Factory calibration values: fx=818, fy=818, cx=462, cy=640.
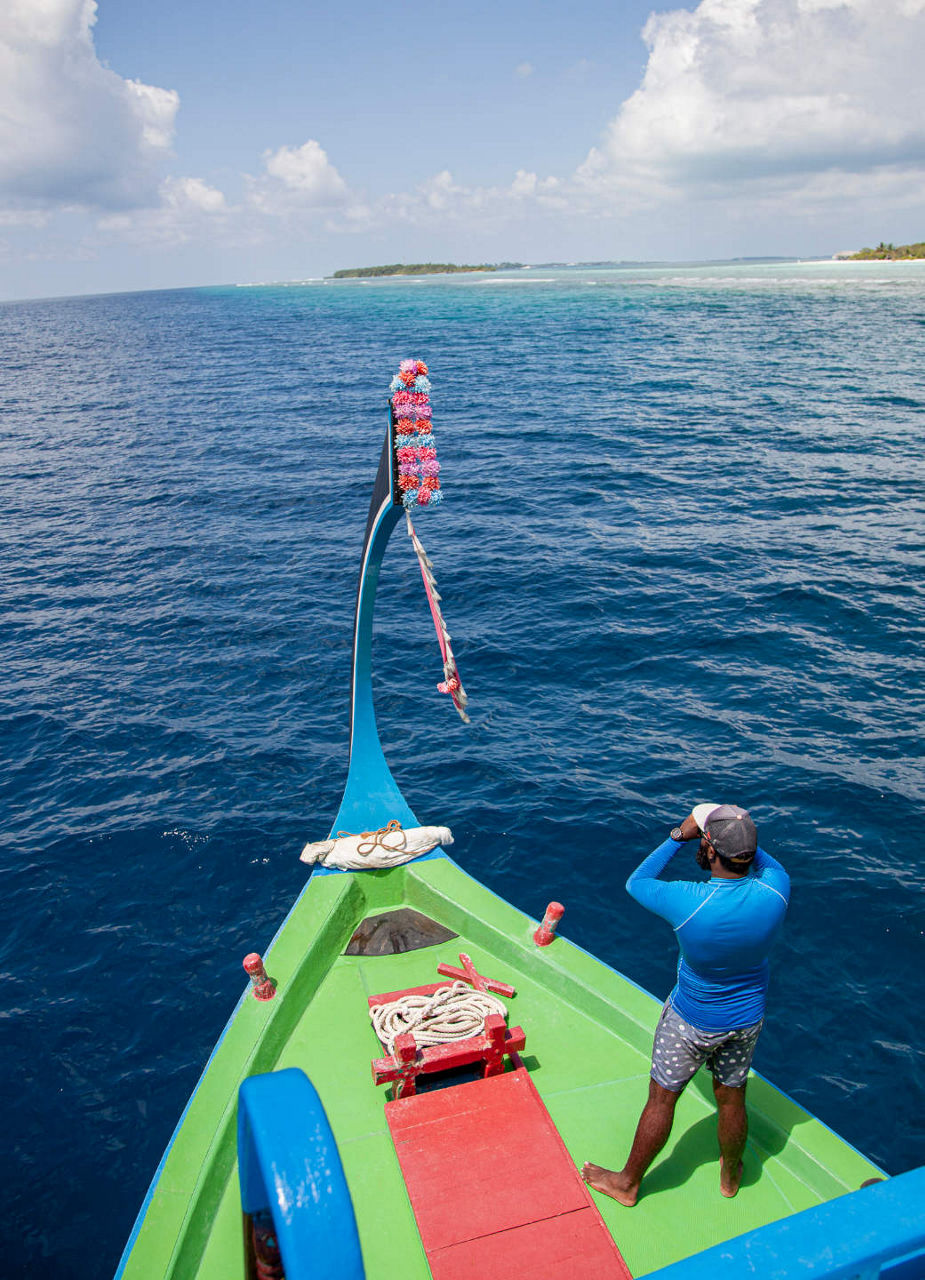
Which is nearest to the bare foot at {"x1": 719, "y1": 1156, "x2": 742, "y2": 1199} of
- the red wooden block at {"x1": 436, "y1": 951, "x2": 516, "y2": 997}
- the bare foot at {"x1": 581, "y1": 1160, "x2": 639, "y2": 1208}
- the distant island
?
the bare foot at {"x1": 581, "y1": 1160, "x2": 639, "y2": 1208}

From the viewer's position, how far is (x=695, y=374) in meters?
50.5

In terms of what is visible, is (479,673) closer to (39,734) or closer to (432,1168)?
(39,734)

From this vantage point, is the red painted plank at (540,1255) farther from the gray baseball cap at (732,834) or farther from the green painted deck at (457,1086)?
the gray baseball cap at (732,834)

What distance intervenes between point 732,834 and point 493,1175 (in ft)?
11.0

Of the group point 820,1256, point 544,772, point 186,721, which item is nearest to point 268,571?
point 186,721

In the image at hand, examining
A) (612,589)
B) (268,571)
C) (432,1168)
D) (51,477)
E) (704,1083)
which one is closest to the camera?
(432,1168)

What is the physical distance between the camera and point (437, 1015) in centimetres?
717

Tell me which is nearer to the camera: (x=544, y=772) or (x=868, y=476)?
(x=544, y=772)

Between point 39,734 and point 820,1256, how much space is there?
1618cm

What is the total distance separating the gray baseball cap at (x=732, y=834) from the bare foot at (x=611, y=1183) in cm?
Answer: 280

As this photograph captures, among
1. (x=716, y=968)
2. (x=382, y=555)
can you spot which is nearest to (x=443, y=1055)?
(x=716, y=968)

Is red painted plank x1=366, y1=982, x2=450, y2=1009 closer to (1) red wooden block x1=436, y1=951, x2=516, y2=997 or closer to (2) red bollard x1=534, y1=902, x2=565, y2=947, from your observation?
(1) red wooden block x1=436, y1=951, x2=516, y2=997

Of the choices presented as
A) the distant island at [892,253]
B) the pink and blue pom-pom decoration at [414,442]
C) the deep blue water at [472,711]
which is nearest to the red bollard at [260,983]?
the deep blue water at [472,711]

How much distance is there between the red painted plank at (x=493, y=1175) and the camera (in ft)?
18.3
